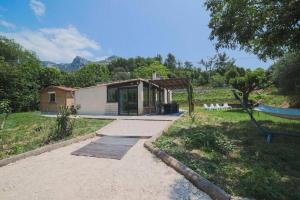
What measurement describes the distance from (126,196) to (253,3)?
24.9ft

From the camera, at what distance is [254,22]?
7980mm

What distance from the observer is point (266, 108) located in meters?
8.20

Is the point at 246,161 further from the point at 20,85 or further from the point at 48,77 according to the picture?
the point at 48,77

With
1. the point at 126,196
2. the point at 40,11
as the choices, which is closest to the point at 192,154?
the point at 126,196

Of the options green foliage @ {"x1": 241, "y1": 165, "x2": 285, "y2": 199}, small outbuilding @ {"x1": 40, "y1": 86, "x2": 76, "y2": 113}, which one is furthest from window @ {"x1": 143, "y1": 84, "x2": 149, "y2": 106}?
green foliage @ {"x1": 241, "y1": 165, "x2": 285, "y2": 199}

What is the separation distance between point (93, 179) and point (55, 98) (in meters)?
19.0

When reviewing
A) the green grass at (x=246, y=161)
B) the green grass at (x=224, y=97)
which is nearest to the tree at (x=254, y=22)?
the green grass at (x=246, y=161)

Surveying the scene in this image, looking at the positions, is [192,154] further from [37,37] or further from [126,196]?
[37,37]

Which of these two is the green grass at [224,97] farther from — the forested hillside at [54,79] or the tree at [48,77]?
the tree at [48,77]

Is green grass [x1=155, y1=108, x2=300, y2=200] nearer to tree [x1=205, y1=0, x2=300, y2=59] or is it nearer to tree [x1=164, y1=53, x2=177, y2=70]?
tree [x1=205, y1=0, x2=300, y2=59]

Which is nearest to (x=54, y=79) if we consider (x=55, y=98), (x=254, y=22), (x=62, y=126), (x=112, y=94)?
(x=55, y=98)

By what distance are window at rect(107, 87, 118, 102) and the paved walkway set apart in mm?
11030

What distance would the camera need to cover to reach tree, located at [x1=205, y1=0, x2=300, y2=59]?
7.27 metres

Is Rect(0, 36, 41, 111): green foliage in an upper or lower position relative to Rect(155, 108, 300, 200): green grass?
upper
